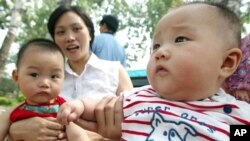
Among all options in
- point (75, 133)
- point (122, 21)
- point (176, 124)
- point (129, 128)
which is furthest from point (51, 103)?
point (122, 21)

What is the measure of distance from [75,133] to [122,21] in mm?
20005

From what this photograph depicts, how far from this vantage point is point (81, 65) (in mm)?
2330

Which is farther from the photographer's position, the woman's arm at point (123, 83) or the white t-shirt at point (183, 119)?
the woman's arm at point (123, 83)

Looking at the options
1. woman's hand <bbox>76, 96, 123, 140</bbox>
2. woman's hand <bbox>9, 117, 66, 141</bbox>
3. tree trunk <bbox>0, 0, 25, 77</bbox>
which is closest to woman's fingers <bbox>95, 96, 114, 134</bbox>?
woman's hand <bbox>76, 96, 123, 140</bbox>

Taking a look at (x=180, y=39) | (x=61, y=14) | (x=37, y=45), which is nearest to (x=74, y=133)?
(x=37, y=45)

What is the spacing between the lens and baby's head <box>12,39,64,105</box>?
1.46 m

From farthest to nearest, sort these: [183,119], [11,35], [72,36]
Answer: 1. [11,35]
2. [72,36]
3. [183,119]

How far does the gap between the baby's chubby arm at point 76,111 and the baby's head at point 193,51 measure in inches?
9.0

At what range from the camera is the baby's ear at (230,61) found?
1.16 m

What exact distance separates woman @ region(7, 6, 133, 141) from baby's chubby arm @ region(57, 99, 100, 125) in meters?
0.86

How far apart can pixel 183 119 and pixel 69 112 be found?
33 centimetres

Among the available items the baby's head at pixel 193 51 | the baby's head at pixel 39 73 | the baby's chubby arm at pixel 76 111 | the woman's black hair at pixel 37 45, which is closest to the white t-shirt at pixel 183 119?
the baby's head at pixel 193 51

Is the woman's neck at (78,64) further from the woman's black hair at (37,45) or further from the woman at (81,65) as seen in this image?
the woman's black hair at (37,45)

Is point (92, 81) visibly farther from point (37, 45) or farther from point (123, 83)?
point (37, 45)
